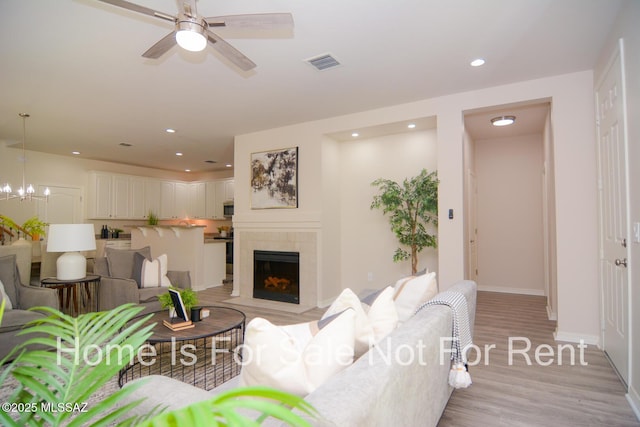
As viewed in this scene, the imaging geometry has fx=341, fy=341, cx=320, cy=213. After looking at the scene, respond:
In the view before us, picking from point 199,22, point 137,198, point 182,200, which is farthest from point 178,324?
point 182,200

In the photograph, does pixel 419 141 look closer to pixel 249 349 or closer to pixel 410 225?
pixel 410 225

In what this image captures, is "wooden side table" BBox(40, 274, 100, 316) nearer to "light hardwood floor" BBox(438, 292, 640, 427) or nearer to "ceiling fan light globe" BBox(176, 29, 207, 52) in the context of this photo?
"ceiling fan light globe" BBox(176, 29, 207, 52)

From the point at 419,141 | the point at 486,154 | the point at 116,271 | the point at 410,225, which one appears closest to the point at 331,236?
the point at 410,225

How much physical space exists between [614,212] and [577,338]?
1.40 metres

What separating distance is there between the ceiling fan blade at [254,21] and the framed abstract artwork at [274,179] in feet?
10.3

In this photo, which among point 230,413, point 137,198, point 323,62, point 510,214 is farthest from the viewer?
point 137,198

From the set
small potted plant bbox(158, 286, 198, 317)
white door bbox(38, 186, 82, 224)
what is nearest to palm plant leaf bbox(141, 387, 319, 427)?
small potted plant bbox(158, 286, 198, 317)

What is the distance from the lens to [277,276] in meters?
5.41

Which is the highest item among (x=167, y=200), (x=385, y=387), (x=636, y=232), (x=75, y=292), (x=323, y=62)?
(x=323, y=62)

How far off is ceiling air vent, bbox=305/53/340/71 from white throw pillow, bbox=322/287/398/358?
7.43 ft

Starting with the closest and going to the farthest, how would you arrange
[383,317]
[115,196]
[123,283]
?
[383,317], [123,283], [115,196]

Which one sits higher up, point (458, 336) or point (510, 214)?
point (510, 214)

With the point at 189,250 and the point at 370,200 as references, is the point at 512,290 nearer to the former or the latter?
the point at 370,200

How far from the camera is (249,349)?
1.17m
